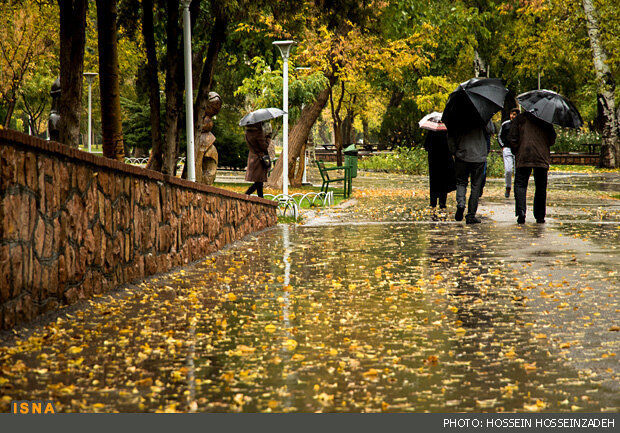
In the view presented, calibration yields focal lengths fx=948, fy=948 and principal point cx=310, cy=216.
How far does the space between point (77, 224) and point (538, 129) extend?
368 inches

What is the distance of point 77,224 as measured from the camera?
7.49 meters

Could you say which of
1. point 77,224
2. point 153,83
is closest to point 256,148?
point 153,83

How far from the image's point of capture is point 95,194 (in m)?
7.94

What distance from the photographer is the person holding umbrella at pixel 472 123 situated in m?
15.3

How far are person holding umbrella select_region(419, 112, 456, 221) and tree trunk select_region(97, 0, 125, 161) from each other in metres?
6.91

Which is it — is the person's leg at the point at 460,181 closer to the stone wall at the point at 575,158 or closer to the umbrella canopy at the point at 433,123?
the umbrella canopy at the point at 433,123

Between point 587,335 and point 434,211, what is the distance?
487 inches

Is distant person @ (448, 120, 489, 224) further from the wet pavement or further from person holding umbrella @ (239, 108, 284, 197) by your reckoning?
person holding umbrella @ (239, 108, 284, 197)

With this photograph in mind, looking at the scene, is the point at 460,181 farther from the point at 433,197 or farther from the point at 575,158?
the point at 575,158

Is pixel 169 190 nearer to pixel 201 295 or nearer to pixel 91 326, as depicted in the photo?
pixel 201 295

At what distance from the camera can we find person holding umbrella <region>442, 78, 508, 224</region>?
15.3 meters

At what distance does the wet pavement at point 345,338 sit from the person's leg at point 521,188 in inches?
131

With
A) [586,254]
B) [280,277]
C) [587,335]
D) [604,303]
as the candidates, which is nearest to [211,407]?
[587,335]

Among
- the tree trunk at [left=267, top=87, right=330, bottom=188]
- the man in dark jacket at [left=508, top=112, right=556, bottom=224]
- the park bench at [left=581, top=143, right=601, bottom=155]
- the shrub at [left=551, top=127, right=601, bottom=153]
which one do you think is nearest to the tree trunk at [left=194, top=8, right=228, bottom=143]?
the man in dark jacket at [left=508, top=112, right=556, bottom=224]
